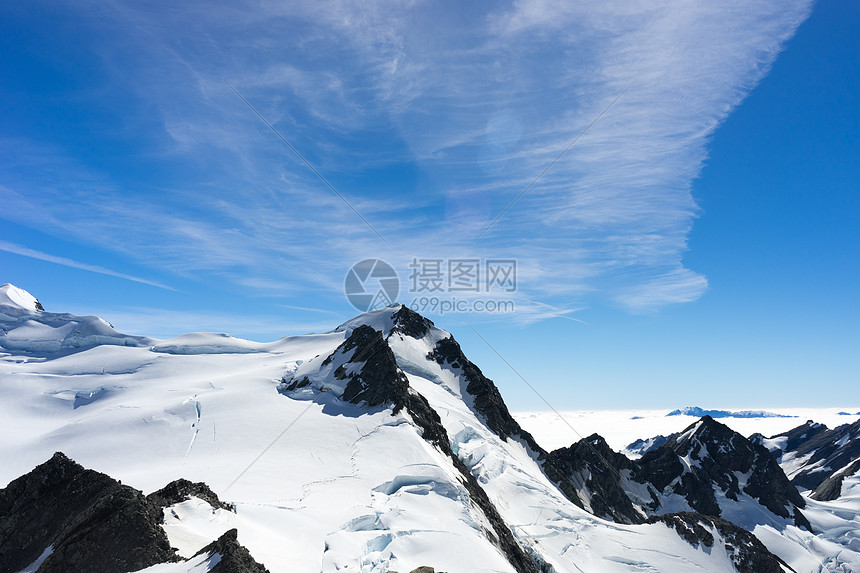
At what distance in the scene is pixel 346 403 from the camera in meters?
50.2

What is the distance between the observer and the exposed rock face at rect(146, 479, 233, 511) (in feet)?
67.6

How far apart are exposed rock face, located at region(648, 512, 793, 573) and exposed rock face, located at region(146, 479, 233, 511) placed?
174ft

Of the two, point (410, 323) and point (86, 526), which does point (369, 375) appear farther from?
point (410, 323)

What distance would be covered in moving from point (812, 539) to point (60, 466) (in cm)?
13981

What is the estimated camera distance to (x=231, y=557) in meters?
12.8

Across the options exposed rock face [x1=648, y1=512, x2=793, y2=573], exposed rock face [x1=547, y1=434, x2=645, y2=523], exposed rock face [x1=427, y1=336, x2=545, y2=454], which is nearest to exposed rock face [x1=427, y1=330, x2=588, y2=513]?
exposed rock face [x1=427, y1=336, x2=545, y2=454]

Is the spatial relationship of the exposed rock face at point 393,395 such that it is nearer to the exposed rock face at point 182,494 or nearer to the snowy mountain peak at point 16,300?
the exposed rock face at point 182,494

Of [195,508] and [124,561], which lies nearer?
[124,561]

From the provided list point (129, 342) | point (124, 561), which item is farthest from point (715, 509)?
point (129, 342)

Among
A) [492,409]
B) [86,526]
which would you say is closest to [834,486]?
[492,409]

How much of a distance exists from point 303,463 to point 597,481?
83.0 m

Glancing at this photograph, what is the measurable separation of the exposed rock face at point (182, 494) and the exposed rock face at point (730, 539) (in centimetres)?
5317

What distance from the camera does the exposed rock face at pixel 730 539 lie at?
48.9 meters

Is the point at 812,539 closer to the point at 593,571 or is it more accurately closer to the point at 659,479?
the point at 659,479
